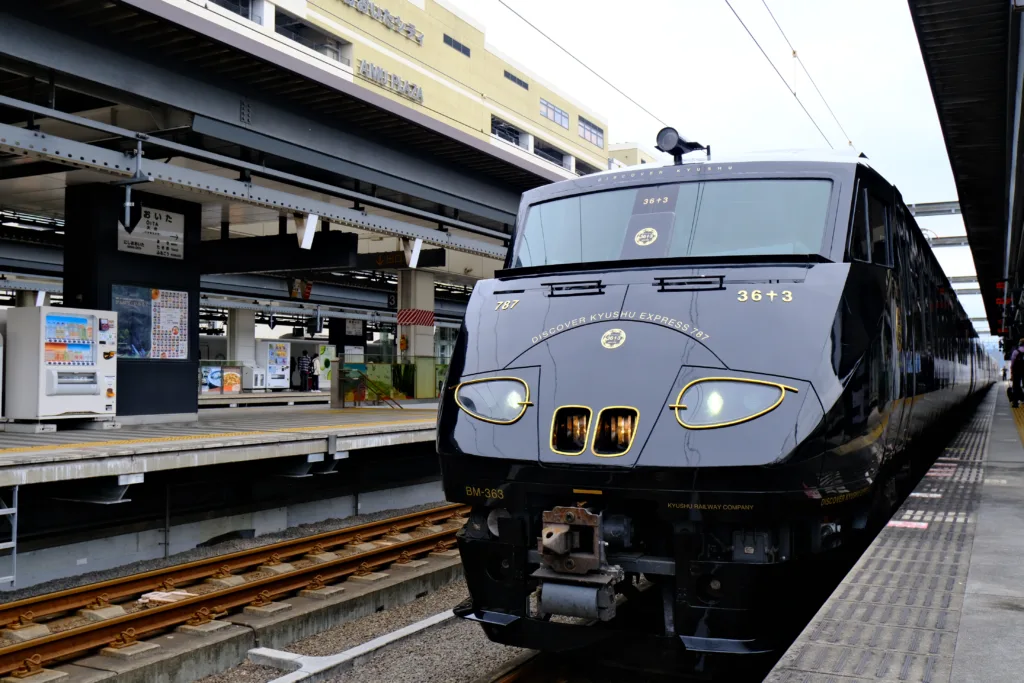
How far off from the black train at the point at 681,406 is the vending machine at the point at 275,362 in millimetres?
37132

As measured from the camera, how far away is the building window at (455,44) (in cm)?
5106

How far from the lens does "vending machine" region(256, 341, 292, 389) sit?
Result: 41.3 meters

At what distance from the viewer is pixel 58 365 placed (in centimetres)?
1166

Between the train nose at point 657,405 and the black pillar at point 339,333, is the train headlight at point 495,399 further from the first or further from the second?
the black pillar at point 339,333

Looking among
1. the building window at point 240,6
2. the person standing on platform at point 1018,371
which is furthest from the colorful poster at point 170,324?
the building window at point 240,6

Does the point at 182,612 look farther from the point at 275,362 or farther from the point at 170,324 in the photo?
the point at 275,362

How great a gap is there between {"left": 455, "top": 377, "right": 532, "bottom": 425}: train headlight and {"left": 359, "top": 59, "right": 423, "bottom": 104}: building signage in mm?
42228

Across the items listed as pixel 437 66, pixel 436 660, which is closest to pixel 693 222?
pixel 436 660

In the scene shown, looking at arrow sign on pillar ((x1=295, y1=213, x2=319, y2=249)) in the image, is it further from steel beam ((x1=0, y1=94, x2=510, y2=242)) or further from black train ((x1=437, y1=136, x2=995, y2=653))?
black train ((x1=437, y1=136, x2=995, y2=653))

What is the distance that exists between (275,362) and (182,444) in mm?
33382

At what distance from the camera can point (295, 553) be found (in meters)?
9.66

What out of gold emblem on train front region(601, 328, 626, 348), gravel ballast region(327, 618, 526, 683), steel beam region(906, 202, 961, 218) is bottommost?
gravel ballast region(327, 618, 526, 683)

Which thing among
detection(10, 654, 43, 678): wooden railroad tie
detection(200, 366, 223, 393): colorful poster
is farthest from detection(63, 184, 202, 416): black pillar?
detection(200, 366, 223, 393): colorful poster

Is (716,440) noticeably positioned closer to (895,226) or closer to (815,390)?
(815,390)
